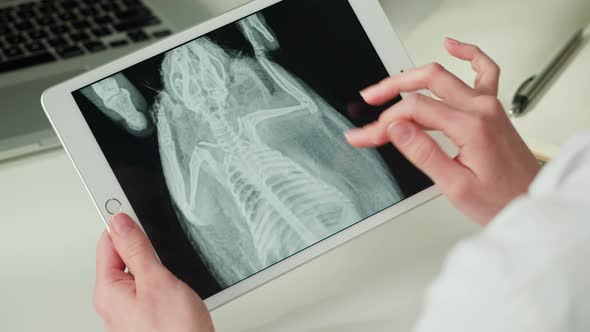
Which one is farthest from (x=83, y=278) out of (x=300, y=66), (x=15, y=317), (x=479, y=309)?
(x=479, y=309)

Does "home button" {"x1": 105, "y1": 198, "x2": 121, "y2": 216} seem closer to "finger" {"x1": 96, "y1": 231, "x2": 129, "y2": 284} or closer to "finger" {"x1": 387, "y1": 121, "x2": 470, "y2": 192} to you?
"finger" {"x1": 96, "y1": 231, "x2": 129, "y2": 284}

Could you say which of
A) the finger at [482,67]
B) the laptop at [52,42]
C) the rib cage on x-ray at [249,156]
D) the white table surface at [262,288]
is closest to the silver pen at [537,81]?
the white table surface at [262,288]

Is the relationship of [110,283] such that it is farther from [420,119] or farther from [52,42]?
[52,42]

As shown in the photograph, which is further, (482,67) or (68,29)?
(68,29)

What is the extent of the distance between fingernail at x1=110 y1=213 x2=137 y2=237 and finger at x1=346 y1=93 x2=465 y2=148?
18cm

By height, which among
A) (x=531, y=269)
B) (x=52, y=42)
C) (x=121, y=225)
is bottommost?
(x=531, y=269)

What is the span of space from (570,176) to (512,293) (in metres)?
0.06

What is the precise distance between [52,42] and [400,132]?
47 cm

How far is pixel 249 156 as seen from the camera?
607 mm

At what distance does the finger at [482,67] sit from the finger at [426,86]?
35 millimetres

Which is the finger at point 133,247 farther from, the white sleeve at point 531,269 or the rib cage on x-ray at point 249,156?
the white sleeve at point 531,269

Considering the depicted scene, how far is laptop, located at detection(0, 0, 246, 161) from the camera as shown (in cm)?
77

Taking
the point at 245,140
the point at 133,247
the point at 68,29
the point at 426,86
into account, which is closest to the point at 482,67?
the point at 426,86

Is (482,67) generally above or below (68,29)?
below
